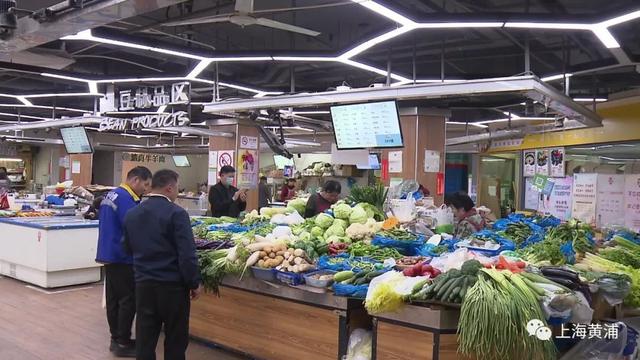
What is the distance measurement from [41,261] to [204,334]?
381 centimetres

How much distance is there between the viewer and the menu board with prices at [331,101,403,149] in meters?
6.92

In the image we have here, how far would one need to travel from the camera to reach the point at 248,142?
12.4 metres

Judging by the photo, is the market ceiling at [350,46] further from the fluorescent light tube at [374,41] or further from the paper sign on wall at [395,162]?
the paper sign on wall at [395,162]

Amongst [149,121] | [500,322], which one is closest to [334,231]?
[500,322]

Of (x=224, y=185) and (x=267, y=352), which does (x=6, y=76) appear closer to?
(x=224, y=185)

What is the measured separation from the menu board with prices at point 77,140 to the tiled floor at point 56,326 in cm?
474

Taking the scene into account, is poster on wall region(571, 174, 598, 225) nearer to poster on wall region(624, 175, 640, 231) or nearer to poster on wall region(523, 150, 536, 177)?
poster on wall region(624, 175, 640, 231)

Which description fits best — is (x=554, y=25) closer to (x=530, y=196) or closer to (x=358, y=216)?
(x=358, y=216)

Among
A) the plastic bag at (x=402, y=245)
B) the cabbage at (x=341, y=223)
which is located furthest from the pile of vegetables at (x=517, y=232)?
the cabbage at (x=341, y=223)

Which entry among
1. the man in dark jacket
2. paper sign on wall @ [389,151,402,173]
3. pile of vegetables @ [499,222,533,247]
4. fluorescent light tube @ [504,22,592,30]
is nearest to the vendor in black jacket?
paper sign on wall @ [389,151,402,173]

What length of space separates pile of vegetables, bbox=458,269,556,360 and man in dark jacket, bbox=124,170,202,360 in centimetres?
196

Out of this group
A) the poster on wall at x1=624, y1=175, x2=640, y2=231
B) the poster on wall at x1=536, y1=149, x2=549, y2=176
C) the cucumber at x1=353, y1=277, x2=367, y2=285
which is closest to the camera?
the cucumber at x1=353, y1=277, x2=367, y2=285

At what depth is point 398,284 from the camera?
3812mm

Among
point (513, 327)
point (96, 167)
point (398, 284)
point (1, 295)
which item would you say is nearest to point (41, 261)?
point (1, 295)
